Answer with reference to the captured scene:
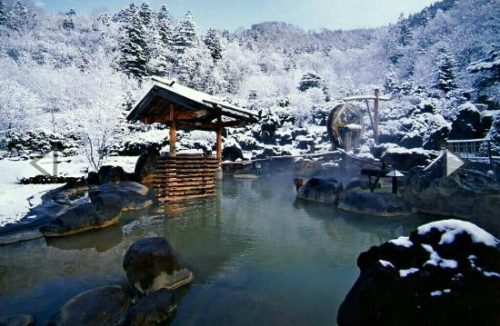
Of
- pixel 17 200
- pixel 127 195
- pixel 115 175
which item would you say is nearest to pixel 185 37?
pixel 115 175

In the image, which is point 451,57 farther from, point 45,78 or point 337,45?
point 337,45

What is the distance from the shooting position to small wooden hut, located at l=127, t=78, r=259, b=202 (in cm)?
1191

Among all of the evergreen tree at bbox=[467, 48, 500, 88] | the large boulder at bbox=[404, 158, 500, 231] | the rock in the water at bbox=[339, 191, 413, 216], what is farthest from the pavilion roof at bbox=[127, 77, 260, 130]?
the evergreen tree at bbox=[467, 48, 500, 88]

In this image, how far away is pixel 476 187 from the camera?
8.84 metres

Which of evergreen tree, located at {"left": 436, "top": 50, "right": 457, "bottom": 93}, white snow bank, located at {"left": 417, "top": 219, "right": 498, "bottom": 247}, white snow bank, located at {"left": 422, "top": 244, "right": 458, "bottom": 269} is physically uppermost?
evergreen tree, located at {"left": 436, "top": 50, "right": 457, "bottom": 93}

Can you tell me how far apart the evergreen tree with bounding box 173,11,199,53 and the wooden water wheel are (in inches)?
1213

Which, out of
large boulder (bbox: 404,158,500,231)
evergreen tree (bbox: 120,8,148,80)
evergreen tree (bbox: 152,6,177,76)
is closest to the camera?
large boulder (bbox: 404,158,500,231)

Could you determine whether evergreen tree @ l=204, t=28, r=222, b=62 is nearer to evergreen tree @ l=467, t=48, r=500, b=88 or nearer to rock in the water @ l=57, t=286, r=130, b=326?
evergreen tree @ l=467, t=48, r=500, b=88

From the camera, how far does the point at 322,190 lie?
1179 centimetres

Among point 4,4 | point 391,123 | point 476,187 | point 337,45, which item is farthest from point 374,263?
point 337,45

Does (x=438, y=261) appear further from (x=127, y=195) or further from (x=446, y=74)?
(x=446, y=74)

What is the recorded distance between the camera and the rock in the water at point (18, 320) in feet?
11.6

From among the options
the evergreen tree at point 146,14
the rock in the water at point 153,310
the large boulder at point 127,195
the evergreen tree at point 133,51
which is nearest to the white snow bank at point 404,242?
the rock in the water at point 153,310

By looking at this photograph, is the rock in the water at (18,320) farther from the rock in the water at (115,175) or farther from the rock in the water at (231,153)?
the rock in the water at (231,153)
